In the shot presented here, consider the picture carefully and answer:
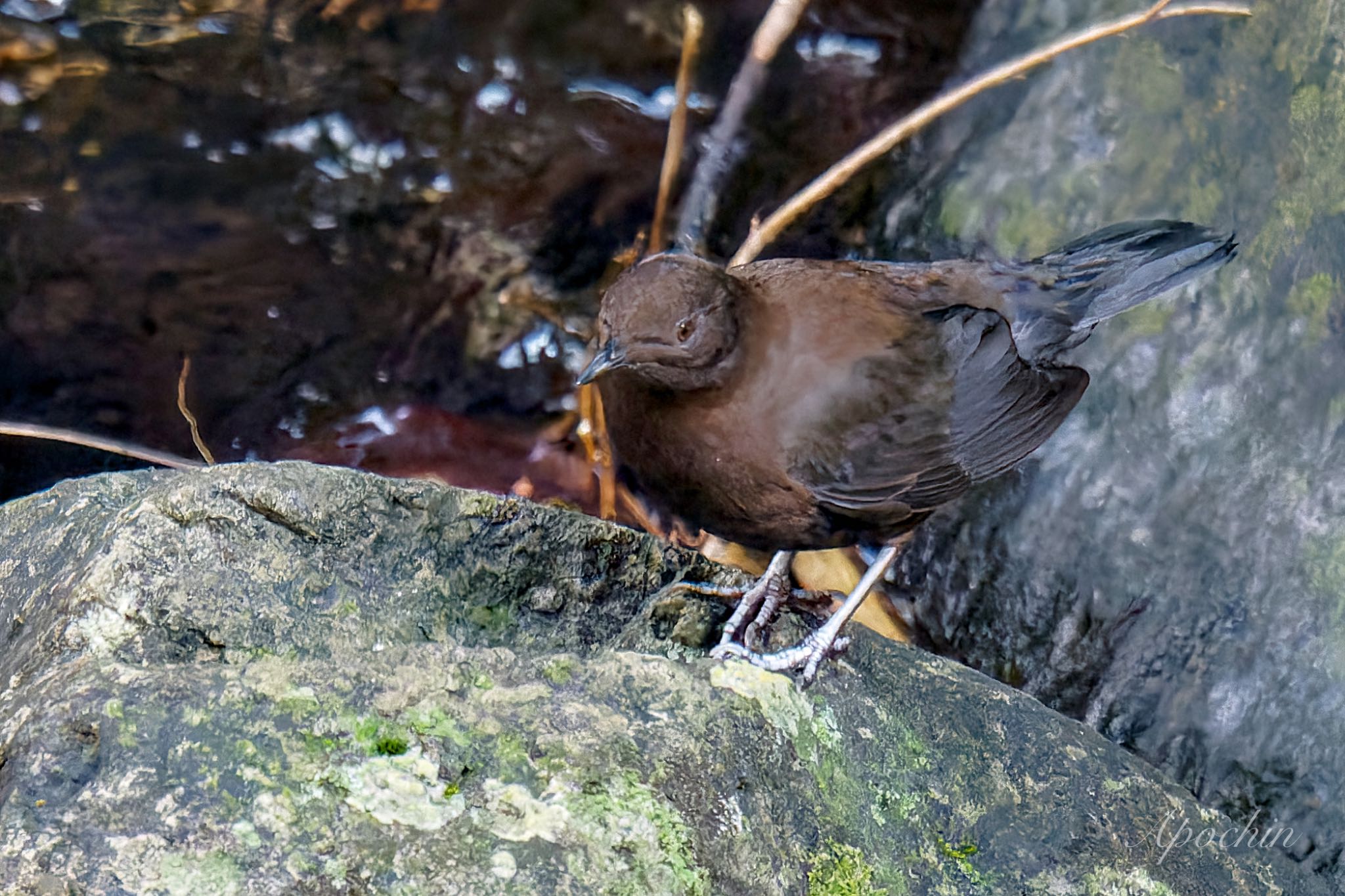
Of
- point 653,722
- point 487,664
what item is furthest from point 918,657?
point 487,664

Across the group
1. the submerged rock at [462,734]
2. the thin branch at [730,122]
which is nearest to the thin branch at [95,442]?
the submerged rock at [462,734]

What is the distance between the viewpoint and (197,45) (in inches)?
122

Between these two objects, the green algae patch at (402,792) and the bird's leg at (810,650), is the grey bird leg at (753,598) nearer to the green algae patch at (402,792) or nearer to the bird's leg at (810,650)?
the bird's leg at (810,650)

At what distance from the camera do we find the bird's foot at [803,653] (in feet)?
7.47

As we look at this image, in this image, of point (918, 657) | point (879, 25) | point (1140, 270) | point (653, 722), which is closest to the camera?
point (653, 722)

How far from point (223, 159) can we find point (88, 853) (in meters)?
2.51

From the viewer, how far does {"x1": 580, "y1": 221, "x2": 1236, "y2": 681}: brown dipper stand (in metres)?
2.43

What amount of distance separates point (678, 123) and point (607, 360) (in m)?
1.77

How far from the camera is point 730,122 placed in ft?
12.6

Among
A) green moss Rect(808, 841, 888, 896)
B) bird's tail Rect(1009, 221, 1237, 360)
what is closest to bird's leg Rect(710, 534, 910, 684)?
green moss Rect(808, 841, 888, 896)

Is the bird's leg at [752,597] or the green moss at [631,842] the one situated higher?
the green moss at [631,842]

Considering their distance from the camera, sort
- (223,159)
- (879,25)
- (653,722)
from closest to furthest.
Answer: (653,722) → (223,159) → (879,25)

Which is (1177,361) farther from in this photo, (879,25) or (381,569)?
(381,569)
